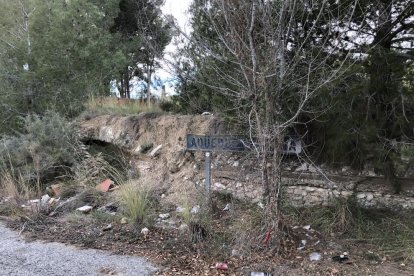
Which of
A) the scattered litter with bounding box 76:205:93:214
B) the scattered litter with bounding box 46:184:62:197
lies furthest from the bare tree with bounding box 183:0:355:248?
the scattered litter with bounding box 46:184:62:197

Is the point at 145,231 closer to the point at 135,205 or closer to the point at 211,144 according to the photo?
the point at 135,205

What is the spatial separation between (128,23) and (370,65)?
48.1 feet

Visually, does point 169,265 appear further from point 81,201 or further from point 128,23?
point 128,23

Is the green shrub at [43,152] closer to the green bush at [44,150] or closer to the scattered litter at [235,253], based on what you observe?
the green bush at [44,150]

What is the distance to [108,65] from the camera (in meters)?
14.3

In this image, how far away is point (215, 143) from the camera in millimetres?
6152

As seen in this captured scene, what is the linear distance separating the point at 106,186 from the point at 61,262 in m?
3.10

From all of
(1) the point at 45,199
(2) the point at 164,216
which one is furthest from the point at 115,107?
(2) the point at 164,216

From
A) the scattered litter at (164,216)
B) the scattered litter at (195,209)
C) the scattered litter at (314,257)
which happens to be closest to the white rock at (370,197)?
the scattered litter at (314,257)

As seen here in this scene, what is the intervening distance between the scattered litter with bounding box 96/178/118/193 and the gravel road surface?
7.49ft

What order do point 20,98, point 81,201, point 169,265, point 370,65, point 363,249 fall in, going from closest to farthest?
point 169,265 → point 363,249 → point 370,65 → point 81,201 → point 20,98

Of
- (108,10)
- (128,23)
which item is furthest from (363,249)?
(128,23)

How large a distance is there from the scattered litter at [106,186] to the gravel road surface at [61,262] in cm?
228

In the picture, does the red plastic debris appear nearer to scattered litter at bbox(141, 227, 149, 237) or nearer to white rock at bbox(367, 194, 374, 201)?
scattered litter at bbox(141, 227, 149, 237)
